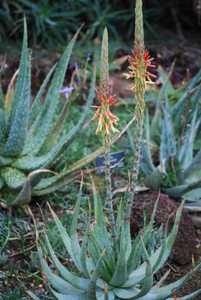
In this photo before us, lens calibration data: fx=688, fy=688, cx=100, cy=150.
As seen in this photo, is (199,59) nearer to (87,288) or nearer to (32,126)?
(32,126)

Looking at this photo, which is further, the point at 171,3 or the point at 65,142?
the point at 171,3

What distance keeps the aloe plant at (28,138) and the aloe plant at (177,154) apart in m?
0.54

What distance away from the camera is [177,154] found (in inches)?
157

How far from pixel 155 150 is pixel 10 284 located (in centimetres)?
154

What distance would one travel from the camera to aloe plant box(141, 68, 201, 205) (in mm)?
3883

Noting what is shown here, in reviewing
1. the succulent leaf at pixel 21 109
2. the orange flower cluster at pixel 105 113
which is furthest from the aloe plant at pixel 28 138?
the orange flower cluster at pixel 105 113

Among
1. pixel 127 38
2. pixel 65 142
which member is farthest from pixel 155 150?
pixel 127 38

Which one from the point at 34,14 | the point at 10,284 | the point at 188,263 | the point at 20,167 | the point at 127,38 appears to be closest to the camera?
the point at 10,284

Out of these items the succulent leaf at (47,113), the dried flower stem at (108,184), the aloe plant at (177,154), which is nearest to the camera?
the dried flower stem at (108,184)

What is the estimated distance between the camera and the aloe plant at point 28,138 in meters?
3.53

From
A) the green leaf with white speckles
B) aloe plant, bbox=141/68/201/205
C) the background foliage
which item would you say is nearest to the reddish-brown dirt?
aloe plant, bbox=141/68/201/205

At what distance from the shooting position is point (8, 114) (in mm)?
3869

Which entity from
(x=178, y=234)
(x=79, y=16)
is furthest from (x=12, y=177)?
(x=79, y=16)

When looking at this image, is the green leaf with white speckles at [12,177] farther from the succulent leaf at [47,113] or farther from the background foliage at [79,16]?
the background foliage at [79,16]
